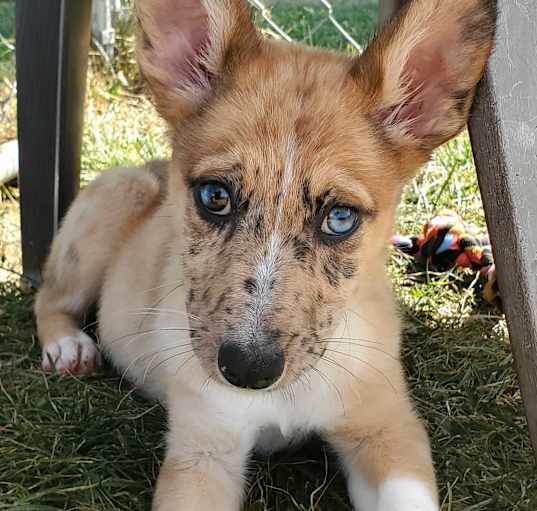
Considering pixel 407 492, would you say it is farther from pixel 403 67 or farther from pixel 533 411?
pixel 403 67

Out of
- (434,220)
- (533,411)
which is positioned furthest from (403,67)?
(434,220)

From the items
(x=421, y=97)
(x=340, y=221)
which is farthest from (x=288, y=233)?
(x=421, y=97)

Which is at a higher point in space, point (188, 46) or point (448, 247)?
point (188, 46)

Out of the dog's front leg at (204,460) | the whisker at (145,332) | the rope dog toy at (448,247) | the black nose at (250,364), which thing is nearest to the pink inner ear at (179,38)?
the whisker at (145,332)

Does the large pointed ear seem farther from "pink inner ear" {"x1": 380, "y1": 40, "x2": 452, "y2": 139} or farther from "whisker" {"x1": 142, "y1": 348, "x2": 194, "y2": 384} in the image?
"whisker" {"x1": 142, "y1": 348, "x2": 194, "y2": 384}

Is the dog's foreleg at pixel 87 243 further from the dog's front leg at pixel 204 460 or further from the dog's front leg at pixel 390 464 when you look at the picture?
the dog's front leg at pixel 390 464

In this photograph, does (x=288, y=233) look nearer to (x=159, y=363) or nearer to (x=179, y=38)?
(x=179, y=38)
